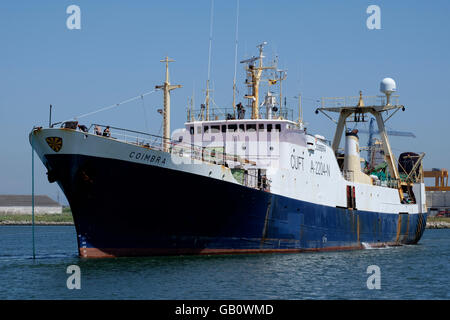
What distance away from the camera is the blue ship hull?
25.8 meters

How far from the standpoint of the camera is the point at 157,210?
86.9ft

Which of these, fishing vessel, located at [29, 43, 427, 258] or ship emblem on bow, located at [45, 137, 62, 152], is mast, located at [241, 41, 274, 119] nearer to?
fishing vessel, located at [29, 43, 427, 258]

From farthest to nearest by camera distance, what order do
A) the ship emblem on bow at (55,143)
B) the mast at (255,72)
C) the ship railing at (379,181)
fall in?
the ship railing at (379,181) < the mast at (255,72) < the ship emblem on bow at (55,143)

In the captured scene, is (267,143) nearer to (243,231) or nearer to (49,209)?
(243,231)

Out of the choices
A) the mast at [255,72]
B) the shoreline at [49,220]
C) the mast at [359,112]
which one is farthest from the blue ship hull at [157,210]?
the shoreline at [49,220]

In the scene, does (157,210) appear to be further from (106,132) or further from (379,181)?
(379,181)

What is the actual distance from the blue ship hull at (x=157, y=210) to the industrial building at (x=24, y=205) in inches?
3945

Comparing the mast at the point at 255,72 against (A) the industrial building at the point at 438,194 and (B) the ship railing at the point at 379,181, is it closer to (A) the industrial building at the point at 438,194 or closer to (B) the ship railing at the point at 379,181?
(B) the ship railing at the point at 379,181

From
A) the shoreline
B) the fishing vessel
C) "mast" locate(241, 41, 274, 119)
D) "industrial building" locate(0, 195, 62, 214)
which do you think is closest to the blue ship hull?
the fishing vessel

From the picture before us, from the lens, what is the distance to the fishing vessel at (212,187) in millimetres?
25750

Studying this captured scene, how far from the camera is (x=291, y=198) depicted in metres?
31.8

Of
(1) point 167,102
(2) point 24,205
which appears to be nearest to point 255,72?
(1) point 167,102

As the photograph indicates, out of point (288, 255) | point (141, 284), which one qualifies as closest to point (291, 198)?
point (288, 255)

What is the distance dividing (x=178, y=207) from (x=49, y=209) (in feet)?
339
